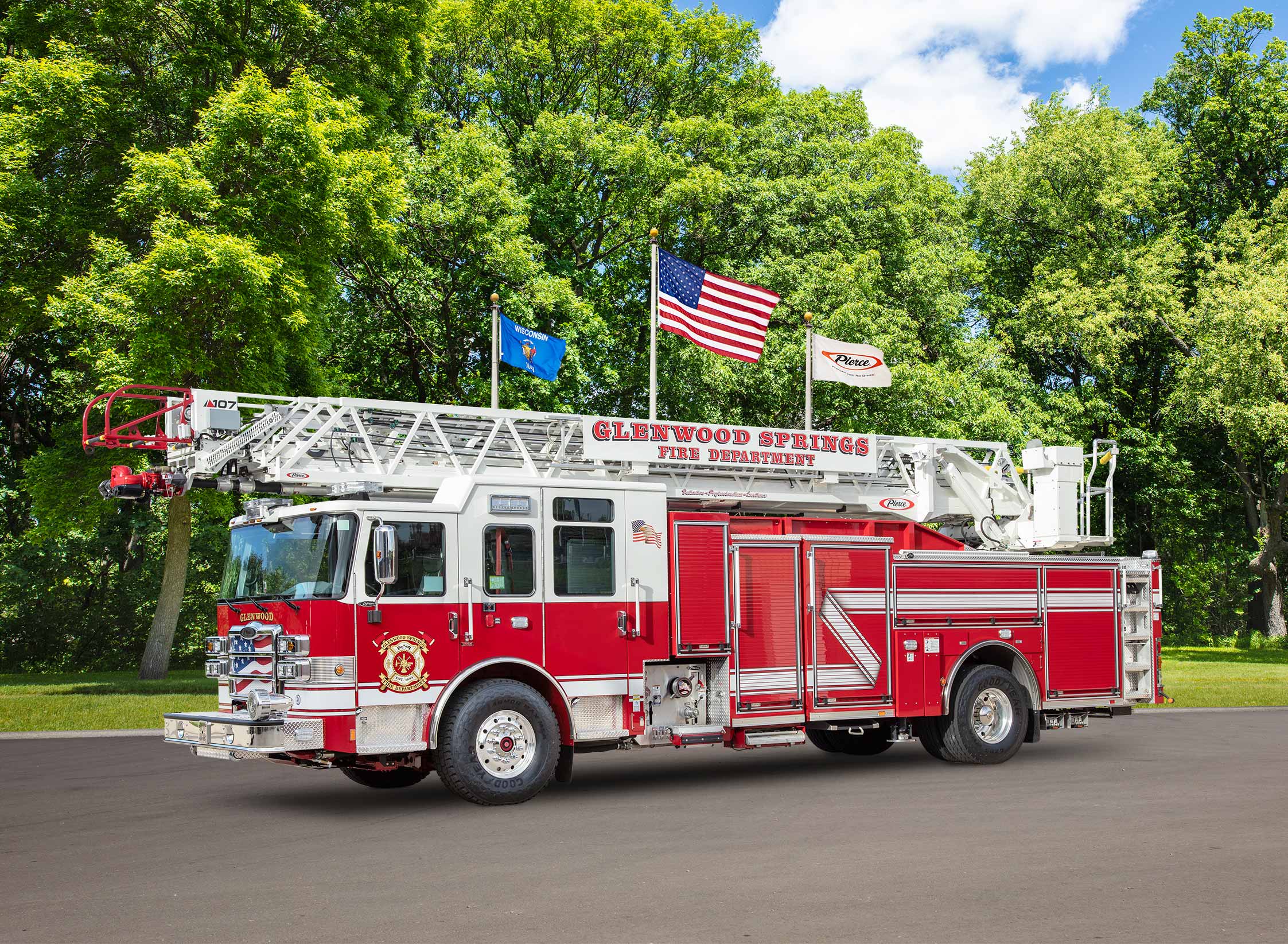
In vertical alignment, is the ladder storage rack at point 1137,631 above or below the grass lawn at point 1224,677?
above

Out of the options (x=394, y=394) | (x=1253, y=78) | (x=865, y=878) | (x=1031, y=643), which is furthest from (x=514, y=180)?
(x=1253, y=78)

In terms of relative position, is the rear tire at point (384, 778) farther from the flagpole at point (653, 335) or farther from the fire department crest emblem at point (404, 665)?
the flagpole at point (653, 335)

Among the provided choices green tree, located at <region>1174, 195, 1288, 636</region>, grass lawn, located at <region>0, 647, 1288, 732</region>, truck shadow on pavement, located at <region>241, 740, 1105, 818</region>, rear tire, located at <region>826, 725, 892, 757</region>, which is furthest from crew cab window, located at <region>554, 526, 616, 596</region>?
green tree, located at <region>1174, 195, 1288, 636</region>

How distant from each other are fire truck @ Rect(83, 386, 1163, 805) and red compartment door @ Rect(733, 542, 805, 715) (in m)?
0.02

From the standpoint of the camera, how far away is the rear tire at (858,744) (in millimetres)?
15141

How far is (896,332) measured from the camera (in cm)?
3166

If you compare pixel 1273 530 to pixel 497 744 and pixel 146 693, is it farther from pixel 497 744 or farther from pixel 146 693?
pixel 497 744

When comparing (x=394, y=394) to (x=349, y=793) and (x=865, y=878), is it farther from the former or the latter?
(x=865, y=878)

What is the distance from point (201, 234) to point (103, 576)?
18193 millimetres

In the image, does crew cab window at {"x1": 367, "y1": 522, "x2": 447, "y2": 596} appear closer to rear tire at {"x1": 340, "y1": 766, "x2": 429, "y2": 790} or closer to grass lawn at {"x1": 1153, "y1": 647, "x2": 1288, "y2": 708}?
rear tire at {"x1": 340, "y1": 766, "x2": 429, "y2": 790}

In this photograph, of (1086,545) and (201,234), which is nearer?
(1086,545)

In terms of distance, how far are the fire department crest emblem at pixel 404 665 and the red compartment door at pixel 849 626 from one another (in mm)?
4321

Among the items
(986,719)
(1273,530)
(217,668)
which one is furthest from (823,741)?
(1273,530)

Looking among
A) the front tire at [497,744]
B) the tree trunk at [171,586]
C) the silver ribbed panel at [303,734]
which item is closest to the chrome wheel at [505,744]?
the front tire at [497,744]
